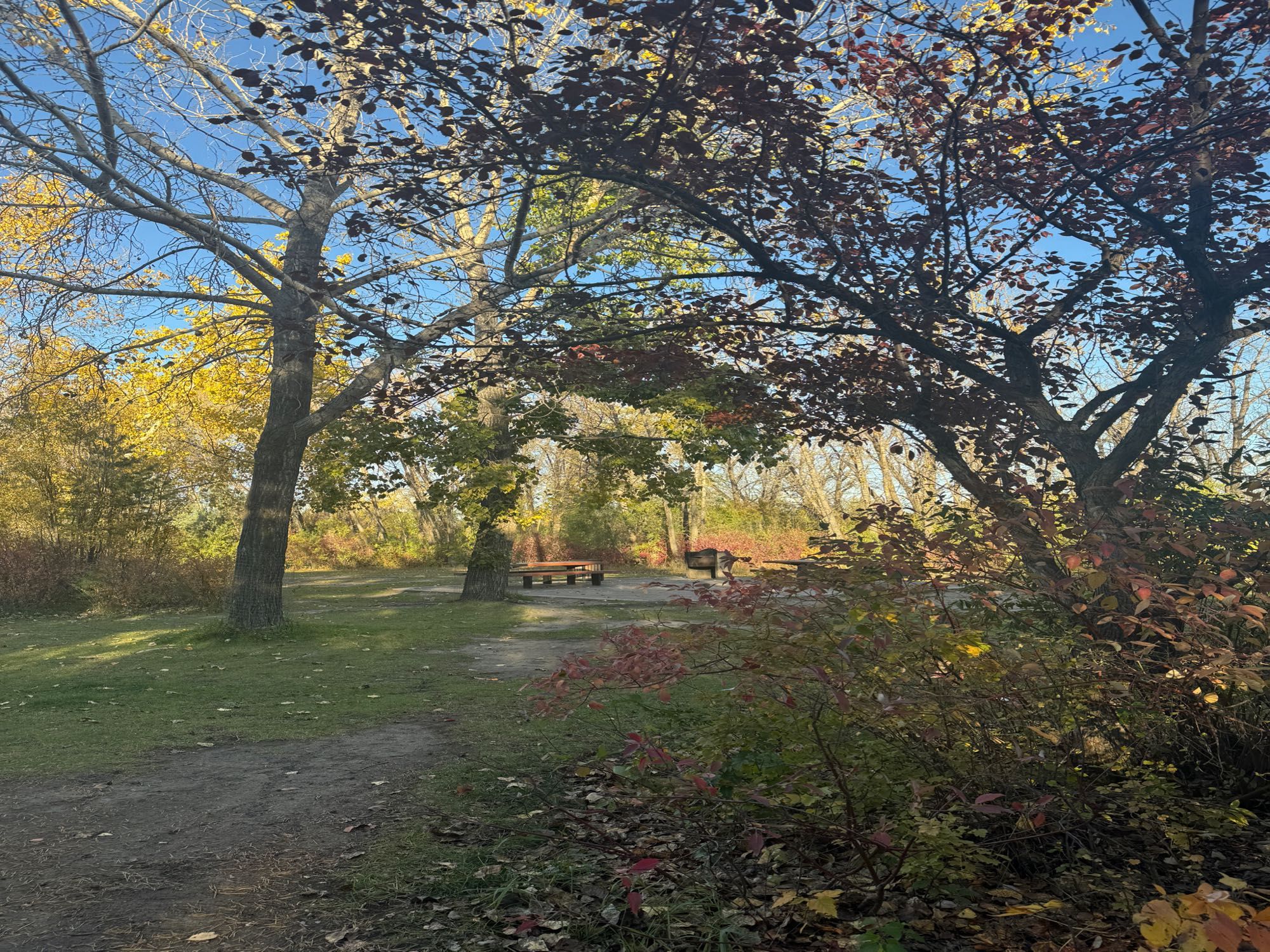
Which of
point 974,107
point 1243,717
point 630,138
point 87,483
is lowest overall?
point 1243,717

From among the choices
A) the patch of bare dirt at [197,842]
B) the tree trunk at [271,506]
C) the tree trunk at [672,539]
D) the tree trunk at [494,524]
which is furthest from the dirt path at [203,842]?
the tree trunk at [672,539]

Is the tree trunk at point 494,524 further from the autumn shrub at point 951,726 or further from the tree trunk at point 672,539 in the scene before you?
the tree trunk at point 672,539

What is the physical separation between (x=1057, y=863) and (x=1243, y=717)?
3.87ft

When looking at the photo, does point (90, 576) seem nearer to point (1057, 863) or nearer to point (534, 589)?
point (534, 589)

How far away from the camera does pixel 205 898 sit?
3449mm

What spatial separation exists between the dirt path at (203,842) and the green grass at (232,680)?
57 centimetres

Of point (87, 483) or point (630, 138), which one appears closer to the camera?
point (630, 138)

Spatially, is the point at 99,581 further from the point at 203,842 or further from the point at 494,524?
the point at 203,842

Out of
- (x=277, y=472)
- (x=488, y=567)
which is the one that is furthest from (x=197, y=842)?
(x=488, y=567)

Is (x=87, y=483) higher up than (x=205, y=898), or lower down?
higher up

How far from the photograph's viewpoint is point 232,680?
884 centimetres

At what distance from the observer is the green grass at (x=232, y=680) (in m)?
6.40

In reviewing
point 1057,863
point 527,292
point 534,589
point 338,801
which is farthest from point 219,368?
point 1057,863

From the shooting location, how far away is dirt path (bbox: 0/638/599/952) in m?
3.18
